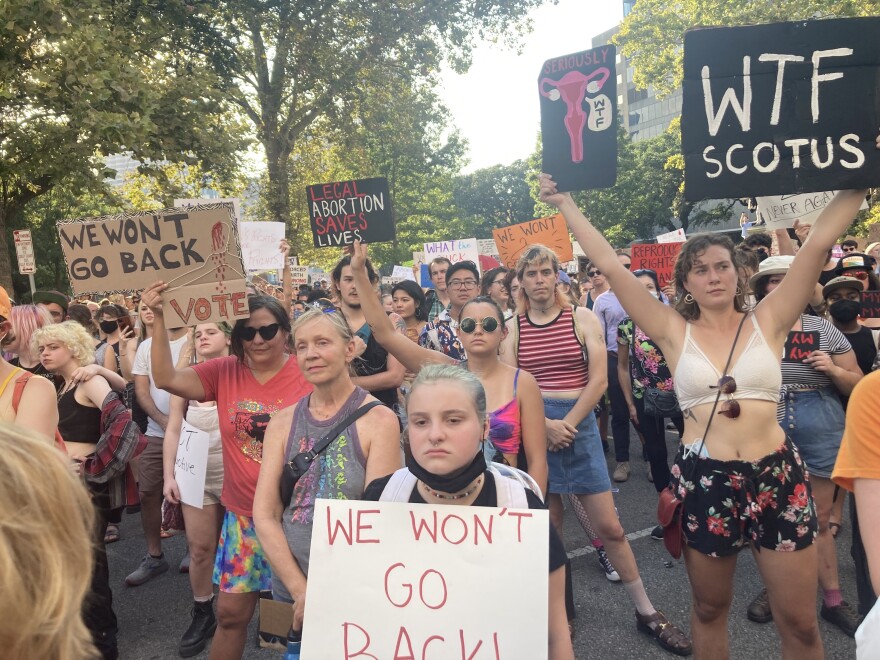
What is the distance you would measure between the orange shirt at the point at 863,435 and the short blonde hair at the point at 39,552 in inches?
63.7

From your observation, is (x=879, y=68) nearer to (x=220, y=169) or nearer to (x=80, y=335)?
(x=80, y=335)

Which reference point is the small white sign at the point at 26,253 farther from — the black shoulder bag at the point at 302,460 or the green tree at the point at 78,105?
the black shoulder bag at the point at 302,460

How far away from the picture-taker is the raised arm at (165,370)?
118 inches

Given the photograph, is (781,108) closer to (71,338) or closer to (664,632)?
(664,632)

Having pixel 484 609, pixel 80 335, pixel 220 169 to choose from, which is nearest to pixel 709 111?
pixel 484 609

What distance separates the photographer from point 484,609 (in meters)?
1.69

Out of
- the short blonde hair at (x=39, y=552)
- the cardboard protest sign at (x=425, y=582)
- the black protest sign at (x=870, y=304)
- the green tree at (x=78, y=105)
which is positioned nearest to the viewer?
the short blonde hair at (x=39, y=552)

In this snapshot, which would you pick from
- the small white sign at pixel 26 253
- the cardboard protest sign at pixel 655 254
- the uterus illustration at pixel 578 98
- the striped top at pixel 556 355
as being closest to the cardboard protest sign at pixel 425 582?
the uterus illustration at pixel 578 98

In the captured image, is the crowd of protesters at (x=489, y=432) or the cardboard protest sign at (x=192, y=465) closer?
the crowd of protesters at (x=489, y=432)

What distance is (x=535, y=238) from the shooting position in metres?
9.15

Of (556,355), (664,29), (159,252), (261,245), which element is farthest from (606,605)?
(664,29)

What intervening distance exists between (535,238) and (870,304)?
5013 millimetres

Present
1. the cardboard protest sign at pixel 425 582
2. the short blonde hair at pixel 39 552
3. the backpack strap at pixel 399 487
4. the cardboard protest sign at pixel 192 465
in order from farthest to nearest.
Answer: the cardboard protest sign at pixel 192 465, the backpack strap at pixel 399 487, the cardboard protest sign at pixel 425 582, the short blonde hair at pixel 39 552

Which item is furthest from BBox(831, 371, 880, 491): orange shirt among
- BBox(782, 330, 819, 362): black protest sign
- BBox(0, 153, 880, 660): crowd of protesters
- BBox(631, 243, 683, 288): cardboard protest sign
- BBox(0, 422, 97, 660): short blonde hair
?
BBox(631, 243, 683, 288): cardboard protest sign
